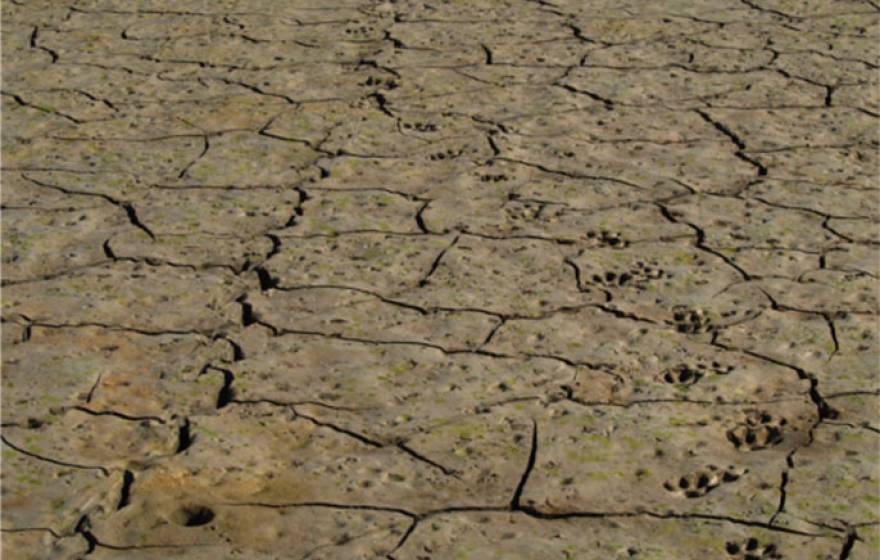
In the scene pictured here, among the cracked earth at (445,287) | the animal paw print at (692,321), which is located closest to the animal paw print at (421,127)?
the cracked earth at (445,287)

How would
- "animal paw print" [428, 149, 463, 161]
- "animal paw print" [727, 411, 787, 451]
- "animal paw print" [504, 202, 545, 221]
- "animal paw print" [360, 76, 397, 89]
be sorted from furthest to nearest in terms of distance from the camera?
"animal paw print" [360, 76, 397, 89]
"animal paw print" [428, 149, 463, 161]
"animal paw print" [504, 202, 545, 221]
"animal paw print" [727, 411, 787, 451]

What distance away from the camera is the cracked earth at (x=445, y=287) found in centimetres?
278

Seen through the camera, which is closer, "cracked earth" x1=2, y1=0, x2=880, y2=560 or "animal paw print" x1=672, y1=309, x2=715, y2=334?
"cracked earth" x1=2, y1=0, x2=880, y2=560

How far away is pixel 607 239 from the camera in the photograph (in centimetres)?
388

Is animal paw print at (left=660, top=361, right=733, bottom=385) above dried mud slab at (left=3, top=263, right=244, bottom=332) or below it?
above

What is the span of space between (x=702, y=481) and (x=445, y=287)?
957mm

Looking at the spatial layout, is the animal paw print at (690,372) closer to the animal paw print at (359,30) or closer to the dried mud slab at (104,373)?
the dried mud slab at (104,373)

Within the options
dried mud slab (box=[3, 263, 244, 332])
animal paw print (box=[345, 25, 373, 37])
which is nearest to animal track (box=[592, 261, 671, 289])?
dried mud slab (box=[3, 263, 244, 332])

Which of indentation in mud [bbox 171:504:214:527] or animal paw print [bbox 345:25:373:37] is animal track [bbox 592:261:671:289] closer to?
indentation in mud [bbox 171:504:214:527]

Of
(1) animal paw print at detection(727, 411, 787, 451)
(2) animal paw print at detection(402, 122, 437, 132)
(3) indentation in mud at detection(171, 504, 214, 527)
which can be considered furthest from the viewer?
(2) animal paw print at detection(402, 122, 437, 132)

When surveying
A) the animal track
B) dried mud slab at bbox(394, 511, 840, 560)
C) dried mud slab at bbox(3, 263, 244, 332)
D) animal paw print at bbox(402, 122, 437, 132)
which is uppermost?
dried mud slab at bbox(394, 511, 840, 560)

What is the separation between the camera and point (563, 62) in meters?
5.18

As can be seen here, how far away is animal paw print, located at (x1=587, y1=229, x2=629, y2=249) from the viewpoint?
3842mm

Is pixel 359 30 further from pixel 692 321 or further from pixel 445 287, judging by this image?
pixel 692 321
